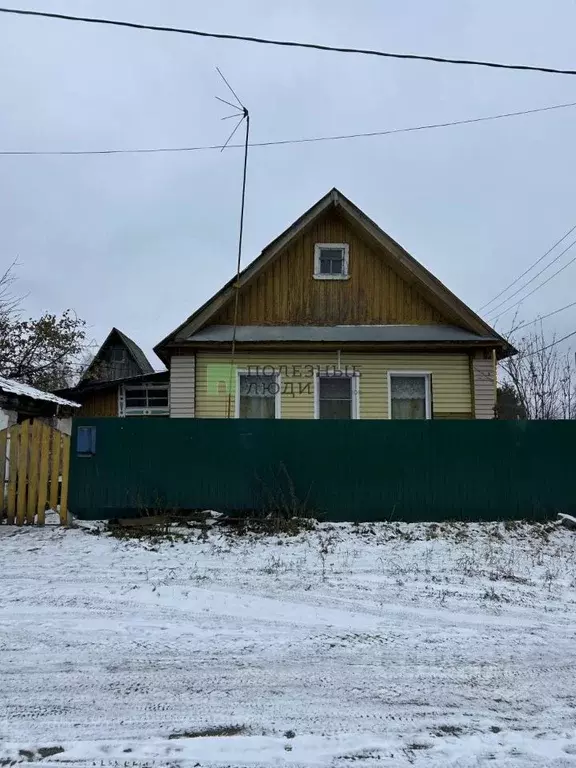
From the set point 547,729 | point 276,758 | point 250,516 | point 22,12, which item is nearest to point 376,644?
point 547,729

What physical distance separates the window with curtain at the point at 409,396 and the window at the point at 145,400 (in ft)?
23.8

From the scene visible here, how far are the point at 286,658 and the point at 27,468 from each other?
629 cm

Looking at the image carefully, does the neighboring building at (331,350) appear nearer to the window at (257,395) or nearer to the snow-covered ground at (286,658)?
the window at (257,395)

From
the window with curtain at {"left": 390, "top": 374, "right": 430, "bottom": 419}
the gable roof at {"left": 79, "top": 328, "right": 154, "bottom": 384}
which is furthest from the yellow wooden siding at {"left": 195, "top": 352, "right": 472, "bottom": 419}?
the gable roof at {"left": 79, "top": 328, "right": 154, "bottom": 384}

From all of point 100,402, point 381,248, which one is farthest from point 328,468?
point 100,402

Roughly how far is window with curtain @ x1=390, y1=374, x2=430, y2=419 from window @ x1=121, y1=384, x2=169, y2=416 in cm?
725

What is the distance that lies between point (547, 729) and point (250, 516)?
6590mm

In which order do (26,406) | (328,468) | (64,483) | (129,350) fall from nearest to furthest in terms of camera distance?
1. (64,483)
2. (328,468)
3. (26,406)
4. (129,350)

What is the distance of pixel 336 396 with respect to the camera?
12.9 m

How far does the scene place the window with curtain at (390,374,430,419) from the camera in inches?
510

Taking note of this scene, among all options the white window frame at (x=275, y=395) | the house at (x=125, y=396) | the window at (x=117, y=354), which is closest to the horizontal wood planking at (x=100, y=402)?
the house at (x=125, y=396)

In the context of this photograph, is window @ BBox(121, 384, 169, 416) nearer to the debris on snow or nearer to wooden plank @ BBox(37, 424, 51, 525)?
wooden plank @ BBox(37, 424, 51, 525)

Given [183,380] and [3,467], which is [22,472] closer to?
[3,467]

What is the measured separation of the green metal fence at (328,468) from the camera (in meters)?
9.44
